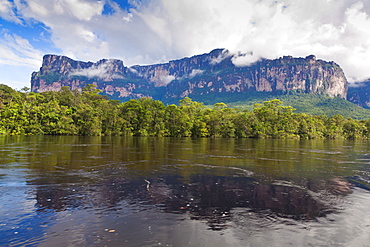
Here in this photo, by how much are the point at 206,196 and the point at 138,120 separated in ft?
317

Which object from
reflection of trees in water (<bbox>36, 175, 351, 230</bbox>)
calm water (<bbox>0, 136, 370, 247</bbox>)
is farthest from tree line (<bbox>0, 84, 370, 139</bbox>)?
reflection of trees in water (<bbox>36, 175, 351, 230</bbox>)

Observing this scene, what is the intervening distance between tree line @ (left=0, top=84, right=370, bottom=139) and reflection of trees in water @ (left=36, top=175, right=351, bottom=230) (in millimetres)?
87616

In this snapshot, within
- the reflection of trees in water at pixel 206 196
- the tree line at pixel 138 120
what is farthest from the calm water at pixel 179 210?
the tree line at pixel 138 120

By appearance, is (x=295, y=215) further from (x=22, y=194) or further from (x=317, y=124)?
(x=317, y=124)

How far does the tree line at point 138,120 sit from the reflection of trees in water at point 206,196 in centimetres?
8762

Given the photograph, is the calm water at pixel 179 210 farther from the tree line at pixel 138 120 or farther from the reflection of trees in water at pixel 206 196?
the tree line at pixel 138 120

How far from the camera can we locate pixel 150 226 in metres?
7.50

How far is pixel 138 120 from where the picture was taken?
105000 millimetres

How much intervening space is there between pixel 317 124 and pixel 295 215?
449ft

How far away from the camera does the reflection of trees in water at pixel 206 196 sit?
911cm

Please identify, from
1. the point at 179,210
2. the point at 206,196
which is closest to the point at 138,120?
the point at 206,196

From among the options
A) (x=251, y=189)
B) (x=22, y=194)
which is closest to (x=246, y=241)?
(x=251, y=189)

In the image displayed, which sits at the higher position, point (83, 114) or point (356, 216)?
point (83, 114)

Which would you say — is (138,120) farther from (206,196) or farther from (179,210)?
(179,210)
